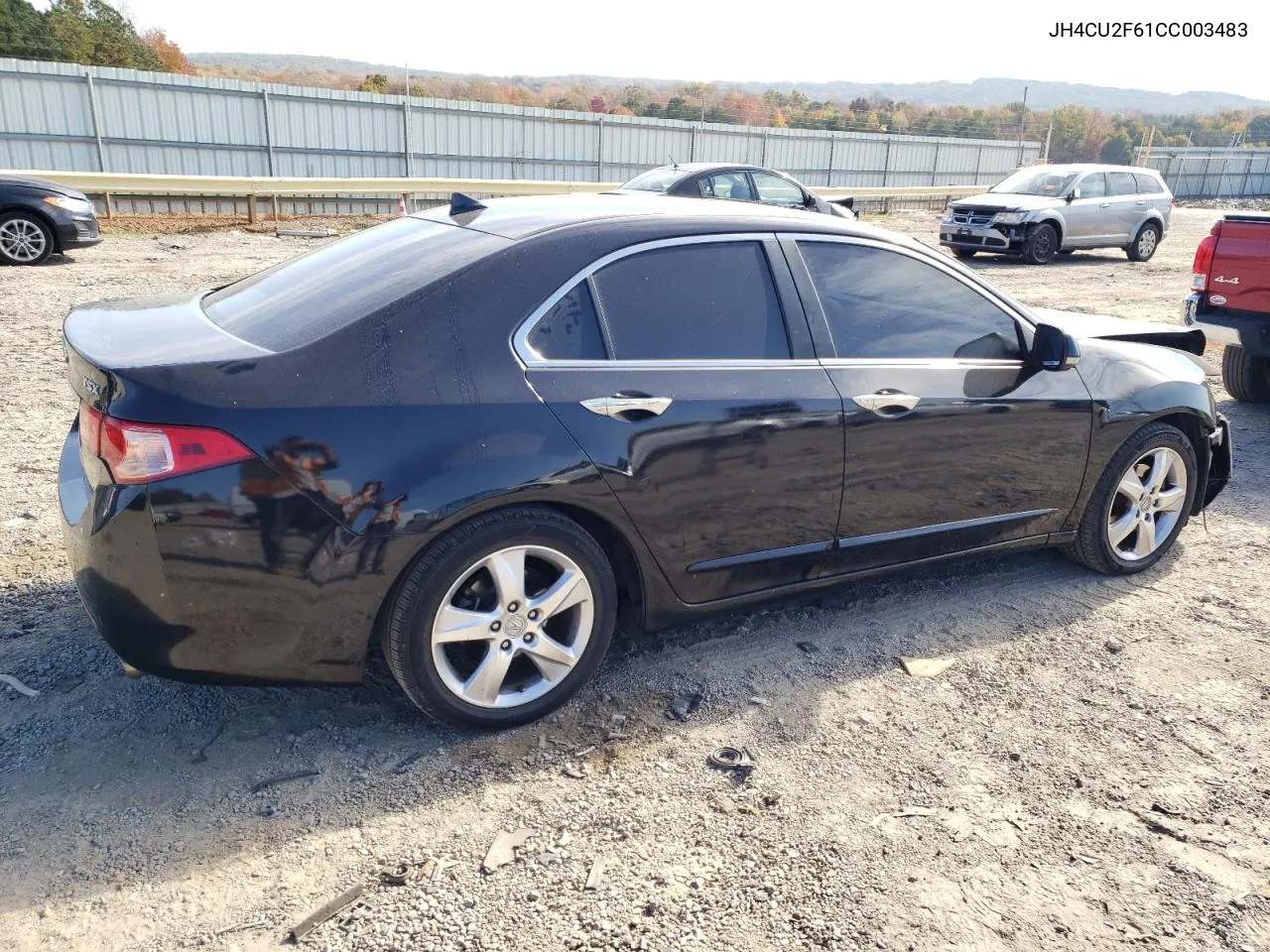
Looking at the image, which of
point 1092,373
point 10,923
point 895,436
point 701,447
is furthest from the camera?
point 1092,373

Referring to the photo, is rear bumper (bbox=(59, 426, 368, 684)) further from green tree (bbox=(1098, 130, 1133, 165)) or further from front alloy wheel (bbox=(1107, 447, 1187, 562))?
green tree (bbox=(1098, 130, 1133, 165))

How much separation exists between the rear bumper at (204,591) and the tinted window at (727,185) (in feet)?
40.2

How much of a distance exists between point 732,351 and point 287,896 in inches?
87.6

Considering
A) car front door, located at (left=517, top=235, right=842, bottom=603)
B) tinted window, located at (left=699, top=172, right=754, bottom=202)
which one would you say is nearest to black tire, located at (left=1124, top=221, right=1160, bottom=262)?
tinted window, located at (left=699, top=172, right=754, bottom=202)

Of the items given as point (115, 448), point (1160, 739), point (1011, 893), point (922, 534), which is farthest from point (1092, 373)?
point (115, 448)

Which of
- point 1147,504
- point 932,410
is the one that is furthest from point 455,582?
point 1147,504

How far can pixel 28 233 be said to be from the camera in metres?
12.2

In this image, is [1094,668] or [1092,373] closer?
[1094,668]

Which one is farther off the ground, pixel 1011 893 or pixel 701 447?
pixel 701 447

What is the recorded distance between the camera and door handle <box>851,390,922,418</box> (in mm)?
3795

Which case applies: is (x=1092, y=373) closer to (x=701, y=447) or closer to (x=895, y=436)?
(x=895, y=436)

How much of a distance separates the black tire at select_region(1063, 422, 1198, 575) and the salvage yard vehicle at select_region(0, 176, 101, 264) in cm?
1230

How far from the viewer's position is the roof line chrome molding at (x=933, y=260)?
3887 mm

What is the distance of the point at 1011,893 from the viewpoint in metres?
2.75
